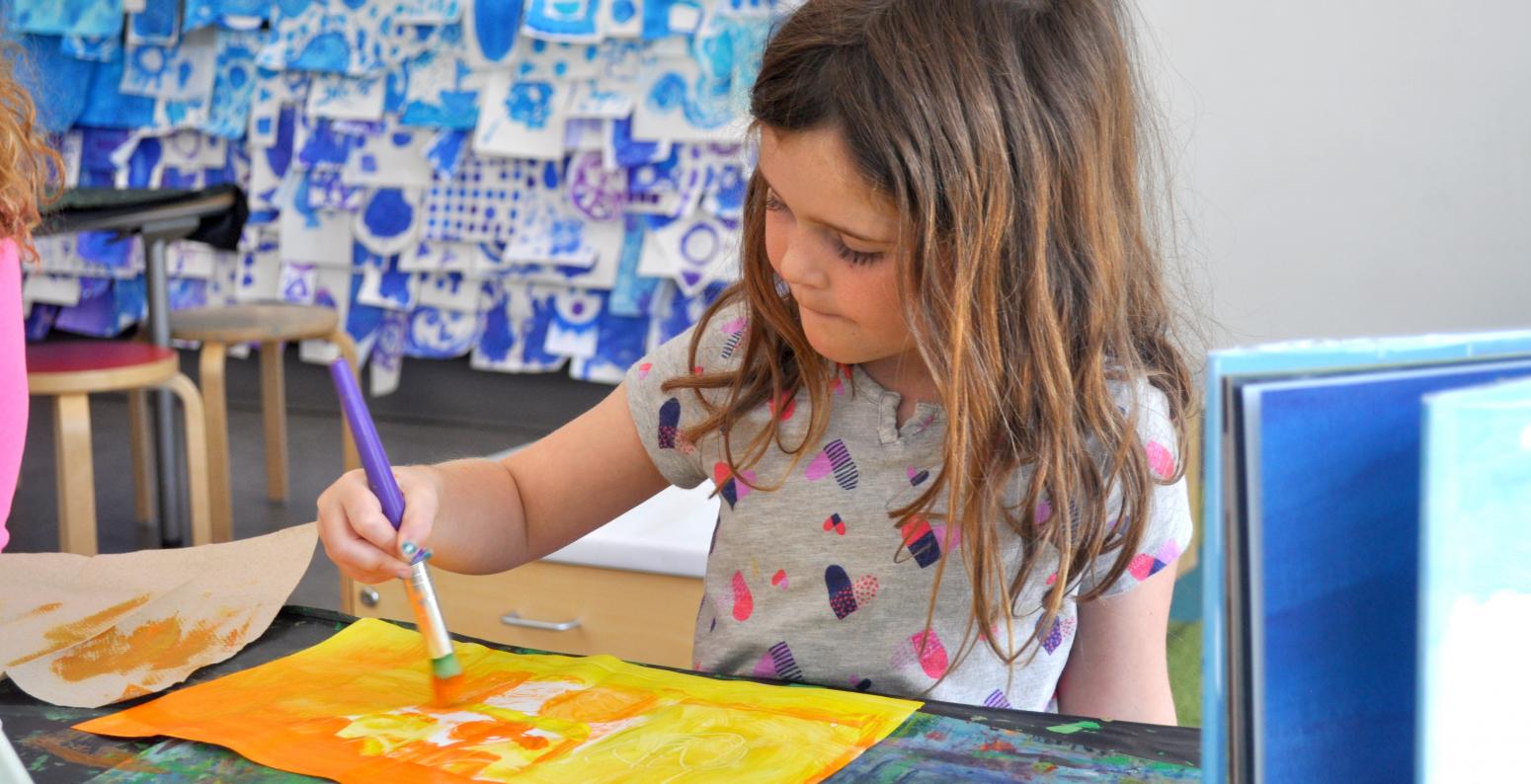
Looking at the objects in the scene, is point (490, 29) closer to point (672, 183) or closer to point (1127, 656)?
point (672, 183)

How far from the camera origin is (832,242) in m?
0.71

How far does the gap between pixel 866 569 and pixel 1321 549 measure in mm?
424

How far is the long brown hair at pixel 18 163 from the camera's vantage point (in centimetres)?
102

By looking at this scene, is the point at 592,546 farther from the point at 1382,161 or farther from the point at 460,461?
the point at 1382,161

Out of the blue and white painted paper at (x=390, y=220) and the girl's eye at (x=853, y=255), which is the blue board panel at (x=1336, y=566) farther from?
the blue and white painted paper at (x=390, y=220)

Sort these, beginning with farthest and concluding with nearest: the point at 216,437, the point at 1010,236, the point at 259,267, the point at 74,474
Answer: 1. the point at 259,267
2. the point at 216,437
3. the point at 74,474
4. the point at 1010,236

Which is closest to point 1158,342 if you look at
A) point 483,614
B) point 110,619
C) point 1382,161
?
point 110,619

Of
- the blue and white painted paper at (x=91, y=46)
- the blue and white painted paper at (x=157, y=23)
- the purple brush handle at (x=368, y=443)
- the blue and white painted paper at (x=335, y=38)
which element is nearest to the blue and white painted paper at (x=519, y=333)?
the blue and white painted paper at (x=335, y=38)

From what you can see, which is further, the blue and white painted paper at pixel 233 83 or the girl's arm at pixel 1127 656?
the blue and white painted paper at pixel 233 83

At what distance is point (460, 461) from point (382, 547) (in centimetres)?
18

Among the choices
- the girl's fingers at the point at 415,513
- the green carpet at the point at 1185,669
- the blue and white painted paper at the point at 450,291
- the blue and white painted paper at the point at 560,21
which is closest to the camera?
the girl's fingers at the point at 415,513

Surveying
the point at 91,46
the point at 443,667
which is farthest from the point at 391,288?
the point at 443,667

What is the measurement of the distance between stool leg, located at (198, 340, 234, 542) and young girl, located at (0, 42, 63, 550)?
166 centimetres

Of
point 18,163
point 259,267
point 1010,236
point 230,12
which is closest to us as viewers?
point 1010,236
